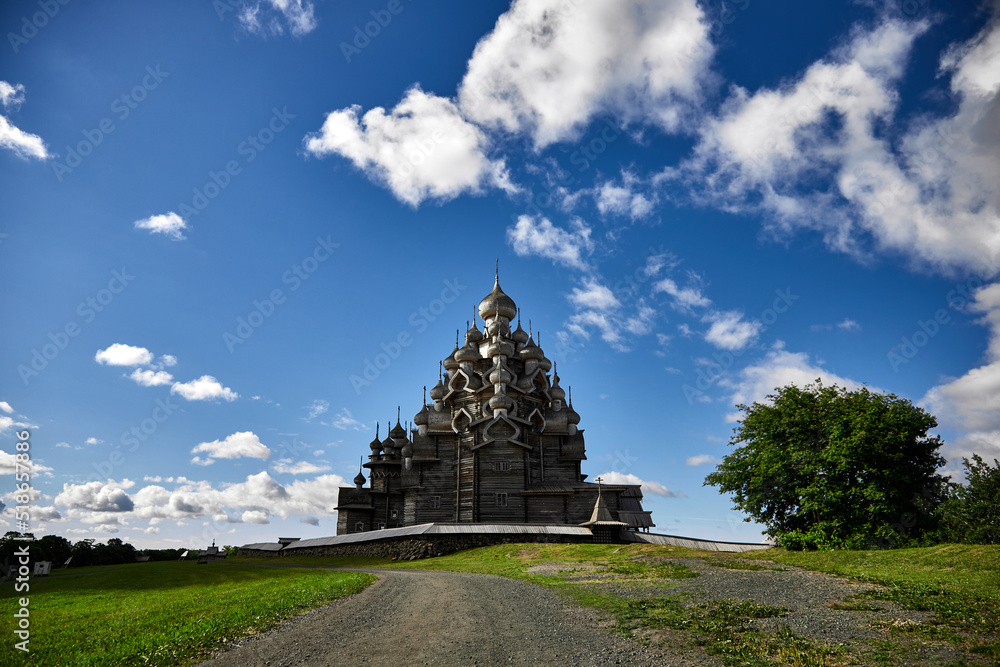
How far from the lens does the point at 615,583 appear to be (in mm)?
16688

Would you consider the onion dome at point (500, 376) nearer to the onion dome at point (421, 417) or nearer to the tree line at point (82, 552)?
the onion dome at point (421, 417)

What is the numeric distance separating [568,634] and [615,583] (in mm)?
7335

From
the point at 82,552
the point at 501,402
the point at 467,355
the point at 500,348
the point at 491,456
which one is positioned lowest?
the point at 82,552

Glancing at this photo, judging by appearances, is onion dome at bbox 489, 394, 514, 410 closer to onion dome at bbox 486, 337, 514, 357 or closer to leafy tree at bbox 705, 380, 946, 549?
onion dome at bbox 486, 337, 514, 357

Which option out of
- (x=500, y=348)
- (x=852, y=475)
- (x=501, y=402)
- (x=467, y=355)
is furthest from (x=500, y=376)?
(x=852, y=475)

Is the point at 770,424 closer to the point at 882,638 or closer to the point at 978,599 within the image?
the point at 978,599

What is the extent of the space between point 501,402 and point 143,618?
34.4 m

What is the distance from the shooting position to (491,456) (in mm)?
44875

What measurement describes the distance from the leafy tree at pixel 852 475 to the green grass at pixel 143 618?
19607 millimetres

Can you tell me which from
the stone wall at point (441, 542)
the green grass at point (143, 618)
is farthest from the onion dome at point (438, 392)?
the green grass at point (143, 618)

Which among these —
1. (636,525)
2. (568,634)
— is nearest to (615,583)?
(568,634)

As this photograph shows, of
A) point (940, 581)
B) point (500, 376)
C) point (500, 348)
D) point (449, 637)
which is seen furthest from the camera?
point (500, 348)

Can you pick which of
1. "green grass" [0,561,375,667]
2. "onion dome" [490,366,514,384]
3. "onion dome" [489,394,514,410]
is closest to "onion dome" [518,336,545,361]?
"onion dome" [490,366,514,384]

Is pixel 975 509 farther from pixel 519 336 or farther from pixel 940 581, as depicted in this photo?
pixel 519 336
